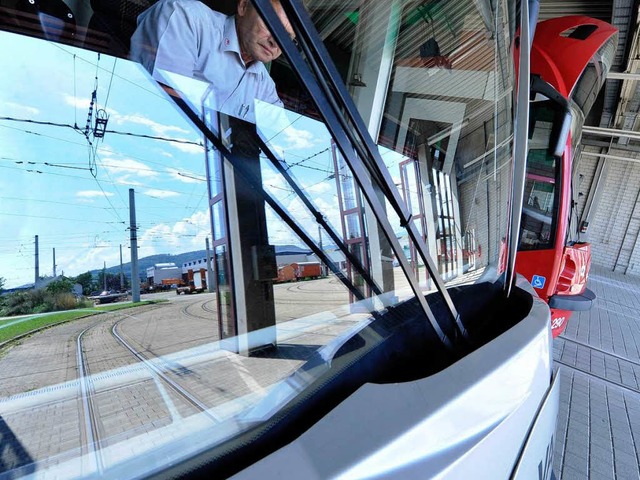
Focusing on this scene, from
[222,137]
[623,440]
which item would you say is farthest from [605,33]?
[222,137]

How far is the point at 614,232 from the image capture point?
41.4 feet

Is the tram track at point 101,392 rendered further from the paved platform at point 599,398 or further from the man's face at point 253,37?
the paved platform at point 599,398

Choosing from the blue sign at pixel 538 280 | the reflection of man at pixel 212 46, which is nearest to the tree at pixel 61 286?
the reflection of man at pixel 212 46

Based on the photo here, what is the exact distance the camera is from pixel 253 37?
78 cm

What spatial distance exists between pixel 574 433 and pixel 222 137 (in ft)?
11.7

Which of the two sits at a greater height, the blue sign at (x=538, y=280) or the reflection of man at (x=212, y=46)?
the reflection of man at (x=212, y=46)

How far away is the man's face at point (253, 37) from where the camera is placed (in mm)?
748

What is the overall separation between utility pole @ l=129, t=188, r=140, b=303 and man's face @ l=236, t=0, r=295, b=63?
41cm

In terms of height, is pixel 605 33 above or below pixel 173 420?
above

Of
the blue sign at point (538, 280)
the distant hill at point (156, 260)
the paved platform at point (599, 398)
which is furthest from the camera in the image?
the blue sign at point (538, 280)

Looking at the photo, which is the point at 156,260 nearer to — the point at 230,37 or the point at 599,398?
the point at 230,37

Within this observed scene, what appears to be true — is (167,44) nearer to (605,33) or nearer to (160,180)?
(160,180)

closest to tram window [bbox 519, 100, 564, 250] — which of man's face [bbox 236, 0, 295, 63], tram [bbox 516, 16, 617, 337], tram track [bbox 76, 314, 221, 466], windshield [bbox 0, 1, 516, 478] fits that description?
tram [bbox 516, 16, 617, 337]

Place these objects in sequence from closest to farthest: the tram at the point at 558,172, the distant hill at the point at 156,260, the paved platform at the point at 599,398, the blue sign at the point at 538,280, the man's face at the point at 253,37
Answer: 1. the distant hill at the point at 156,260
2. the man's face at the point at 253,37
3. the paved platform at the point at 599,398
4. the tram at the point at 558,172
5. the blue sign at the point at 538,280
